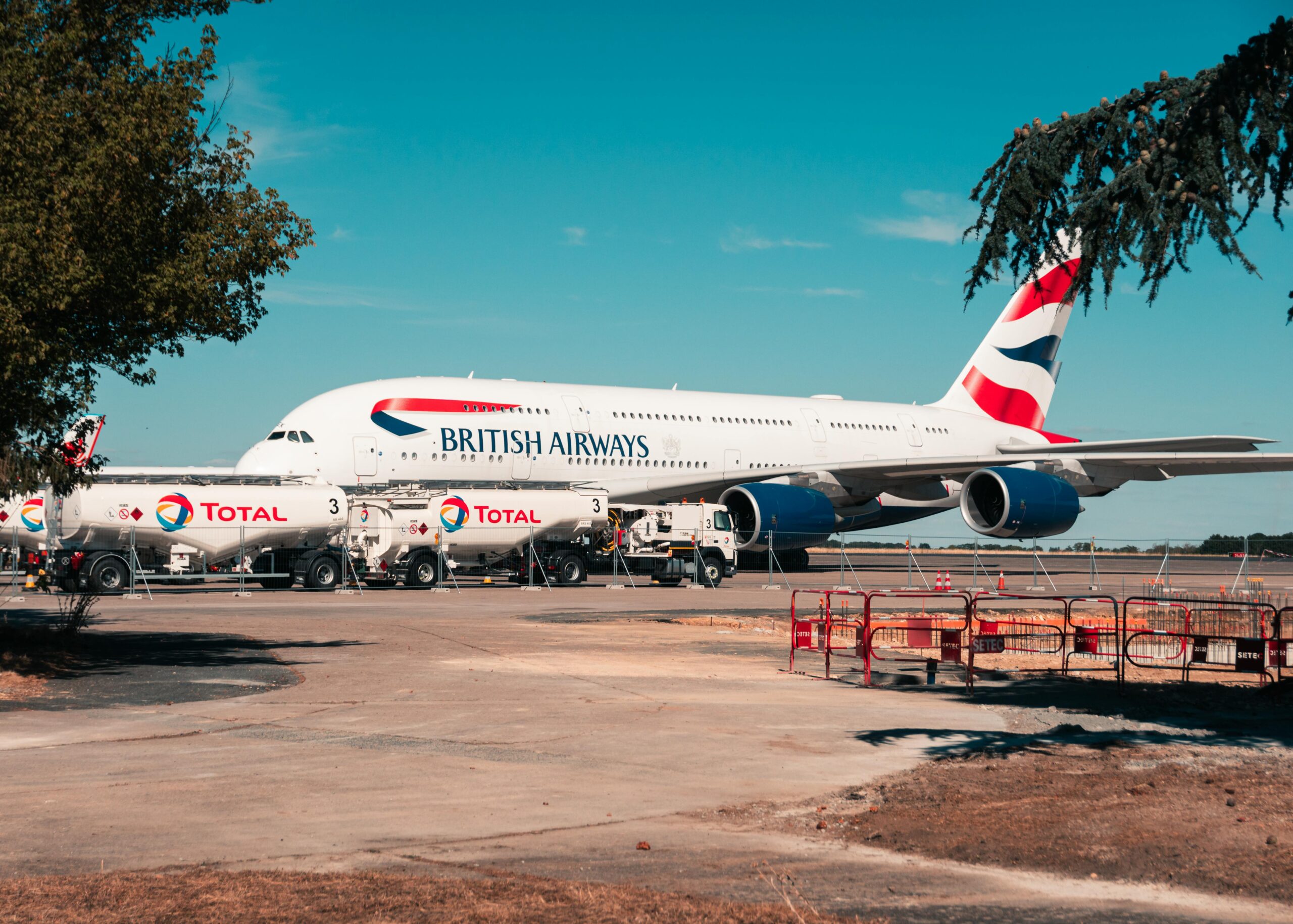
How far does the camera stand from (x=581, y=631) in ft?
64.3

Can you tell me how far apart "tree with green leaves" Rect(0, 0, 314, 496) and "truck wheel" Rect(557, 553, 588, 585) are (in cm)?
1924

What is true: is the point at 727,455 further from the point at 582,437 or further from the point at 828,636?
the point at 828,636

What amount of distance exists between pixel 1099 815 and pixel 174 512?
82.2ft

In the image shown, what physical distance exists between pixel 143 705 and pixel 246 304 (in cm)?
465

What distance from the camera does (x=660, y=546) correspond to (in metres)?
34.1

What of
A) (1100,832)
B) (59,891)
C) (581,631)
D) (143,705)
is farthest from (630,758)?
(581,631)

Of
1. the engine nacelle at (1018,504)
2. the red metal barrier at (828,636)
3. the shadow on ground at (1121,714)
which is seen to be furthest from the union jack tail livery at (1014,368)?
the shadow on ground at (1121,714)

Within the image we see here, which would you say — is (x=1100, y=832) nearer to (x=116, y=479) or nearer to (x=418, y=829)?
(x=418, y=829)

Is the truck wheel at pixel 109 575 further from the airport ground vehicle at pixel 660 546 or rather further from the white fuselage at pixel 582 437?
the airport ground vehicle at pixel 660 546

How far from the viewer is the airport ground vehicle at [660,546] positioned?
33062 mm

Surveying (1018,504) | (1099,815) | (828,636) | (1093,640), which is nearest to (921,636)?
(1093,640)

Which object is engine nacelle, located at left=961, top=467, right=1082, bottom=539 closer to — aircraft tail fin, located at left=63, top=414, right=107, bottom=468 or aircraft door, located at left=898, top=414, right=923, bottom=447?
A: aircraft door, located at left=898, top=414, right=923, bottom=447

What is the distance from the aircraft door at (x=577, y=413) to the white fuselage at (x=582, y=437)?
0.04m

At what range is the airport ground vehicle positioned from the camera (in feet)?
108
